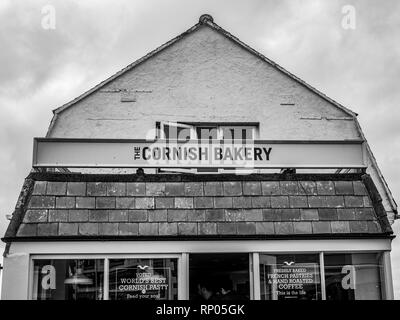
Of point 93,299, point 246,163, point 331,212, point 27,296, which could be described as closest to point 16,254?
point 27,296

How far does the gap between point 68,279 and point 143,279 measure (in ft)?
3.86

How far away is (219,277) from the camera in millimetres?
10914

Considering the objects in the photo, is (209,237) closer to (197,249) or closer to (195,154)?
(197,249)

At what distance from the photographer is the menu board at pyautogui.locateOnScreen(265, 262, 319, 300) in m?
10.5

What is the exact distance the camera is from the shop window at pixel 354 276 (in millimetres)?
10555

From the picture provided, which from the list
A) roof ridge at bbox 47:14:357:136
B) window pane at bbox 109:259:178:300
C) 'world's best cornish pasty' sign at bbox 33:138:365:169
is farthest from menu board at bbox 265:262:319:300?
roof ridge at bbox 47:14:357:136

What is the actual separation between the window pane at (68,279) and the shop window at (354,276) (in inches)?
145

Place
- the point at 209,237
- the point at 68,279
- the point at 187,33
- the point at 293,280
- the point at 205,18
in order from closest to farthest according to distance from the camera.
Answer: the point at 68,279
the point at 209,237
the point at 293,280
the point at 187,33
the point at 205,18

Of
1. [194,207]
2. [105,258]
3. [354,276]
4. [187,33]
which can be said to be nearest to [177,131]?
[187,33]

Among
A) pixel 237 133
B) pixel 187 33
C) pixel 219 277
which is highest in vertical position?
pixel 187 33

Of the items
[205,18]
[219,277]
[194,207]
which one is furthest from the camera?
[205,18]

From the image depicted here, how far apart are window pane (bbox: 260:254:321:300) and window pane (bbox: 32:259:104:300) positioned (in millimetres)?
2628

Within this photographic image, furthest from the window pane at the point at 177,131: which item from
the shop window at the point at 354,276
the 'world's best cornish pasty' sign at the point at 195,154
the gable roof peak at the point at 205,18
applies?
the shop window at the point at 354,276

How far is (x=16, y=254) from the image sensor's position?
10.2 m
